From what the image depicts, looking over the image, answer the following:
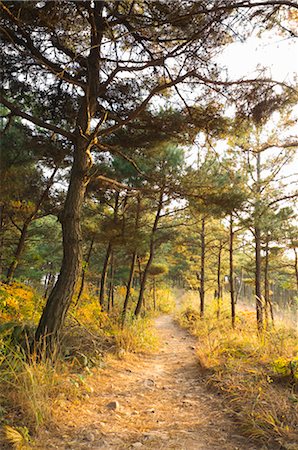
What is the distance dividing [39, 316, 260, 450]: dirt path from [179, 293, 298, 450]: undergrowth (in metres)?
0.17

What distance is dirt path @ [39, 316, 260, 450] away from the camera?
232cm

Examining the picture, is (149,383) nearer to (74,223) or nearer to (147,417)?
(147,417)

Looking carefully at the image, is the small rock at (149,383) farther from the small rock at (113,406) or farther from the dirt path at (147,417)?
the small rock at (113,406)

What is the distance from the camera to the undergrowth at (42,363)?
2.38m

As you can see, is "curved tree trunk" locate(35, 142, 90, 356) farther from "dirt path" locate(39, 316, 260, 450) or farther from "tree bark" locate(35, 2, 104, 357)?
"dirt path" locate(39, 316, 260, 450)

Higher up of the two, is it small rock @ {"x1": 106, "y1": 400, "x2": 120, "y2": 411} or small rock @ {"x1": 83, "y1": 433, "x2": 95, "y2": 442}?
small rock @ {"x1": 83, "y1": 433, "x2": 95, "y2": 442}

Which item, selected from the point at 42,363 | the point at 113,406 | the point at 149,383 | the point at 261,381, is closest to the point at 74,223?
the point at 42,363

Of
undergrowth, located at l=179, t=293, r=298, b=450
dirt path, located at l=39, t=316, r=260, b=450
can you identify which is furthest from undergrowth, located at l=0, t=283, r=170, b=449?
undergrowth, located at l=179, t=293, r=298, b=450

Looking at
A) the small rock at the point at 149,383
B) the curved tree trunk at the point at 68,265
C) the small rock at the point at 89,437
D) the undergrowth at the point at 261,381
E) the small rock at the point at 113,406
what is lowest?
the small rock at the point at 149,383

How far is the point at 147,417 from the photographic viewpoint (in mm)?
2908

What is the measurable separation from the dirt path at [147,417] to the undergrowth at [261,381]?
0.17 metres

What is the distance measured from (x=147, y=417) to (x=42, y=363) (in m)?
1.20

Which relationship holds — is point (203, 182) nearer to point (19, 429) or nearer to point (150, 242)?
point (150, 242)

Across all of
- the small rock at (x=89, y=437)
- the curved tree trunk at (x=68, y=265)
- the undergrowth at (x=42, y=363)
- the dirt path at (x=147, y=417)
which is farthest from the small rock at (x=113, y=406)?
the curved tree trunk at (x=68, y=265)
